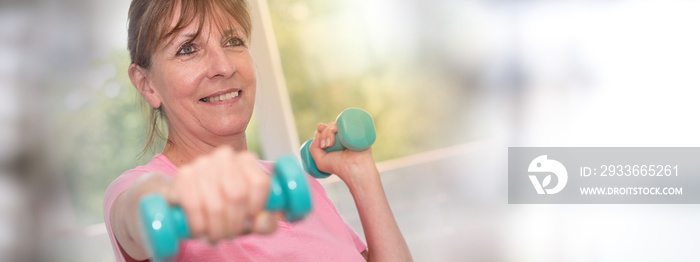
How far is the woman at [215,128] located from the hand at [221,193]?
353mm

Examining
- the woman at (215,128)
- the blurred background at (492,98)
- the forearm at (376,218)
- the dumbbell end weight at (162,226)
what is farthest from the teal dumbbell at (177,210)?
the blurred background at (492,98)

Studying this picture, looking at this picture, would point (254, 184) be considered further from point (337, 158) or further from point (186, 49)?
point (337, 158)

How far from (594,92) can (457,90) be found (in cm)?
72

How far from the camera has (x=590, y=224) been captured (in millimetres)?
3162

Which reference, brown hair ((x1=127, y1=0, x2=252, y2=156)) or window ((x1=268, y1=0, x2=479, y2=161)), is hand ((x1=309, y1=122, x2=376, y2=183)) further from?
window ((x1=268, y1=0, x2=479, y2=161))

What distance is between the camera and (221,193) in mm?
574

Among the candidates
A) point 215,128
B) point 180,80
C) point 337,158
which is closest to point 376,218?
point 337,158

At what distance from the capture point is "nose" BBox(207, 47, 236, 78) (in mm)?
1204

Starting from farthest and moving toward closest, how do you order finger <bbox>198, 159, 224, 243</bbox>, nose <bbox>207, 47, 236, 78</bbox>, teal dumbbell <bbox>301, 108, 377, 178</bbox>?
teal dumbbell <bbox>301, 108, 377, 178</bbox>
nose <bbox>207, 47, 236, 78</bbox>
finger <bbox>198, 159, 224, 243</bbox>

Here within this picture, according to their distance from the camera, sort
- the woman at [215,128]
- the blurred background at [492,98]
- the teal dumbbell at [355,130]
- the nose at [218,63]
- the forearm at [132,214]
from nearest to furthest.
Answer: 1. the forearm at [132,214]
2. the woman at [215,128]
3. the nose at [218,63]
4. the teal dumbbell at [355,130]
5. the blurred background at [492,98]

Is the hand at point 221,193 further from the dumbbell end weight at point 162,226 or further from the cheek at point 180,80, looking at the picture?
the cheek at point 180,80

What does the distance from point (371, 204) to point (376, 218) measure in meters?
0.03

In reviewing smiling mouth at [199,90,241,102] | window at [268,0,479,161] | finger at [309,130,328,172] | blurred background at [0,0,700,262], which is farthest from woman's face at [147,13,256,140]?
window at [268,0,479,161]

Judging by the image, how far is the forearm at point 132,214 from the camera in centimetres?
78
